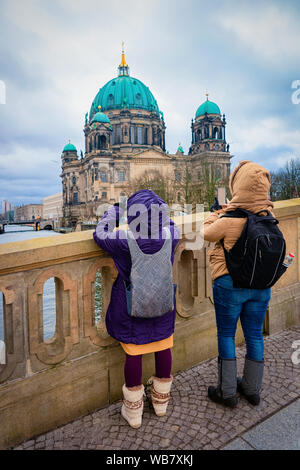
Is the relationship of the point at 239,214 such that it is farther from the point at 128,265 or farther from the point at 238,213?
the point at 128,265

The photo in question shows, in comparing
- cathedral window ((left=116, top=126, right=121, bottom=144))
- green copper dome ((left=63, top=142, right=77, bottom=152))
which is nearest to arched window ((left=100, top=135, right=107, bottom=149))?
cathedral window ((left=116, top=126, right=121, bottom=144))

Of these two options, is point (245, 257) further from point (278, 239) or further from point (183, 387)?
point (183, 387)

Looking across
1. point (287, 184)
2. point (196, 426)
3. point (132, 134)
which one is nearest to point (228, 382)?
point (196, 426)

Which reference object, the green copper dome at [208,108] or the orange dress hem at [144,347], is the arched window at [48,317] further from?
the green copper dome at [208,108]

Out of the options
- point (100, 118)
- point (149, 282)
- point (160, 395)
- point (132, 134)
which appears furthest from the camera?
point (132, 134)

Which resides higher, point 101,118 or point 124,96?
point 124,96

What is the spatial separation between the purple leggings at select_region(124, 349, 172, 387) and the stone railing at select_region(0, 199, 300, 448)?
38cm

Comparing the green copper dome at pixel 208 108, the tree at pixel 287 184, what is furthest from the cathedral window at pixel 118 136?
the tree at pixel 287 184

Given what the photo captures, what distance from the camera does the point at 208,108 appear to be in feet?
203

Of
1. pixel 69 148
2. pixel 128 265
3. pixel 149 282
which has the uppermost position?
pixel 69 148

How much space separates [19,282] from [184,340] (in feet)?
5.14

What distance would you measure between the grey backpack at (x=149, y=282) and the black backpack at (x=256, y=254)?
48 centimetres

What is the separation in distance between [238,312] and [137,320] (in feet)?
2.43
